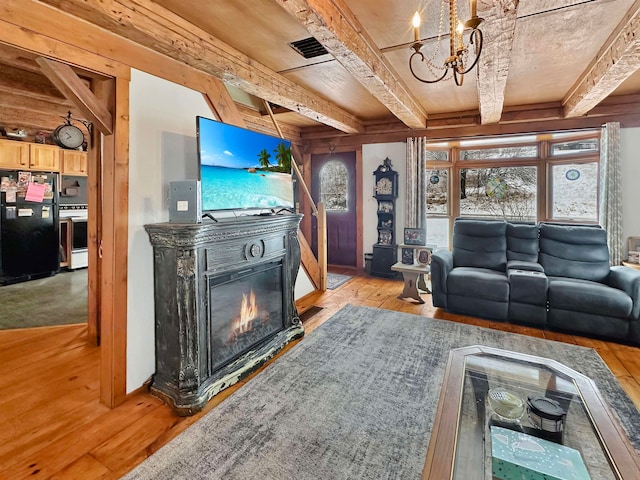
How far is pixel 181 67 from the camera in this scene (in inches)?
98.9

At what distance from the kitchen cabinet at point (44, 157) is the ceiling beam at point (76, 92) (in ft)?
15.4

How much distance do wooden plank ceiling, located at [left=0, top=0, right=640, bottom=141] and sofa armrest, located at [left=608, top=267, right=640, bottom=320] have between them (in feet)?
5.75

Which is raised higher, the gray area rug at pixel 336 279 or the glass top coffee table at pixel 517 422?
the gray area rug at pixel 336 279

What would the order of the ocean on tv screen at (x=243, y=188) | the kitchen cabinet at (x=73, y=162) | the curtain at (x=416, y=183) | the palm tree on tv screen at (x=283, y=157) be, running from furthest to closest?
1. the kitchen cabinet at (x=73, y=162)
2. the curtain at (x=416, y=183)
3. the palm tree on tv screen at (x=283, y=157)
4. the ocean on tv screen at (x=243, y=188)

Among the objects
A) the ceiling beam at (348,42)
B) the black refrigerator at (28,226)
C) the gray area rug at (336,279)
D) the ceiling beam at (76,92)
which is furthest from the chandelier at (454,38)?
the black refrigerator at (28,226)

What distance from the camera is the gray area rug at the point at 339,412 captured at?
1619 mm

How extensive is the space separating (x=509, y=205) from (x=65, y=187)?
25.5 ft

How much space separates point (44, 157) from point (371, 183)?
5.54 metres

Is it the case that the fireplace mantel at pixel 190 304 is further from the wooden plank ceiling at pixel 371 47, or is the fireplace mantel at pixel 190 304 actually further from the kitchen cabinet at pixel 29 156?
the kitchen cabinet at pixel 29 156

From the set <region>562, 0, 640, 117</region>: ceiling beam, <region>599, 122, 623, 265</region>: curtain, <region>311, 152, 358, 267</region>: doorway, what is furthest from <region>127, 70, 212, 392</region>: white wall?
<region>599, 122, 623, 265</region>: curtain

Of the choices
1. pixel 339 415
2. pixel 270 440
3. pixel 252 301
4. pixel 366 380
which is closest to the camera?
pixel 270 440

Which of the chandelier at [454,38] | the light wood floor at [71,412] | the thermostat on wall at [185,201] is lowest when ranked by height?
the light wood floor at [71,412]

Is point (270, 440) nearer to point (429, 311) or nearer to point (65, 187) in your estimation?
point (429, 311)


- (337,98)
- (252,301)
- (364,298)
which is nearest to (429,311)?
(364,298)
